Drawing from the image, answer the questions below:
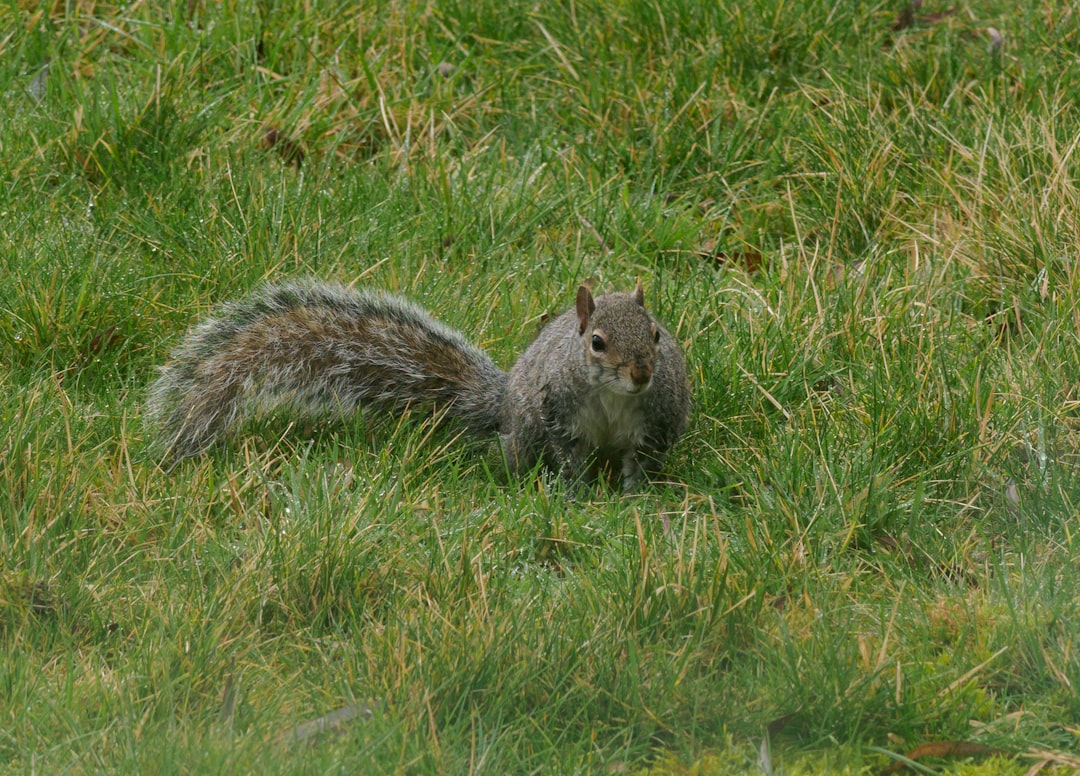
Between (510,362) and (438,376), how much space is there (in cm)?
34

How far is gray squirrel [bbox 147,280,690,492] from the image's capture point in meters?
3.52

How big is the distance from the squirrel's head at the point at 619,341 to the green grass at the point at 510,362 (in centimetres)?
30

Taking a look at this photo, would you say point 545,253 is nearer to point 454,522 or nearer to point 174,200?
point 174,200

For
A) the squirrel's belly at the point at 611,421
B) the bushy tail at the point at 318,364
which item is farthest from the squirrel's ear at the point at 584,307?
the bushy tail at the point at 318,364

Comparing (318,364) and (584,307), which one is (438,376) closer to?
(318,364)

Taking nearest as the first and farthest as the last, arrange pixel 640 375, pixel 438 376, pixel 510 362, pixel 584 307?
pixel 640 375, pixel 584 307, pixel 438 376, pixel 510 362

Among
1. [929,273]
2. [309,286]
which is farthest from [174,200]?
[929,273]

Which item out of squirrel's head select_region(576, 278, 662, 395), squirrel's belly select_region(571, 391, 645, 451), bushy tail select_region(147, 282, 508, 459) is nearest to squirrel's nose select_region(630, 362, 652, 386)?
squirrel's head select_region(576, 278, 662, 395)

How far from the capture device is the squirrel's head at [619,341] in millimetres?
3436

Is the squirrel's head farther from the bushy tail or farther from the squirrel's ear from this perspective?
the bushy tail

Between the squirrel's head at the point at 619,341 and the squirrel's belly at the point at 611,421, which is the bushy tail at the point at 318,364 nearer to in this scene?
the squirrel's belly at the point at 611,421

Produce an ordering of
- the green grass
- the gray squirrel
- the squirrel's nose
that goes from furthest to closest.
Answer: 1. the gray squirrel
2. the squirrel's nose
3. the green grass

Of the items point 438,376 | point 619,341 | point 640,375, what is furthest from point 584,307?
point 438,376

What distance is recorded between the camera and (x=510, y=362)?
4109 mm
